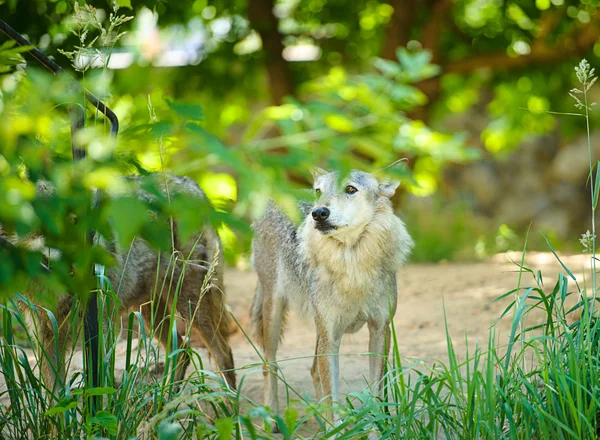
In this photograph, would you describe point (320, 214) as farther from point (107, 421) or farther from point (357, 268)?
point (107, 421)

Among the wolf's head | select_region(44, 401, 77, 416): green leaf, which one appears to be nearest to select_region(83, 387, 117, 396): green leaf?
select_region(44, 401, 77, 416): green leaf

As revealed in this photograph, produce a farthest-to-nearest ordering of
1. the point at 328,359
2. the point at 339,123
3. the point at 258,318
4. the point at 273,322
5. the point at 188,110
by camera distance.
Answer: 1. the point at 258,318
2. the point at 273,322
3. the point at 328,359
4. the point at 339,123
5. the point at 188,110

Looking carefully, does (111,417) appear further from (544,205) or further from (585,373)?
(544,205)

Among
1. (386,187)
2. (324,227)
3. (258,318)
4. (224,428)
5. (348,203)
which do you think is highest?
(386,187)

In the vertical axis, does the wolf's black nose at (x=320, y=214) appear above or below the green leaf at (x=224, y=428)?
above

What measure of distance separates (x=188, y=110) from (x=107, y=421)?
1.42 meters

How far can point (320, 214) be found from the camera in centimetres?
399

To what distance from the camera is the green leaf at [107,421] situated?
2670 mm

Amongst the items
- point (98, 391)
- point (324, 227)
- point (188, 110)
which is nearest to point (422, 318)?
point (324, 227)

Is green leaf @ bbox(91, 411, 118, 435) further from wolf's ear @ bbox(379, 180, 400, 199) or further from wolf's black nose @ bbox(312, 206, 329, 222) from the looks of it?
wolf's ear @ bbox(379, 180, 400, 199)

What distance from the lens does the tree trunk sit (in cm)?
962

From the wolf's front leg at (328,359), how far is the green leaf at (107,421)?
60.6 inches

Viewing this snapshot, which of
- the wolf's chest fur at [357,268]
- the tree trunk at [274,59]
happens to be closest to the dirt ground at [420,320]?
the wolf's chest fur at [357,268]

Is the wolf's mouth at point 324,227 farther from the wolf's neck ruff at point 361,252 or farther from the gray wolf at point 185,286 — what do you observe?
the gray wolf at point 185,286
